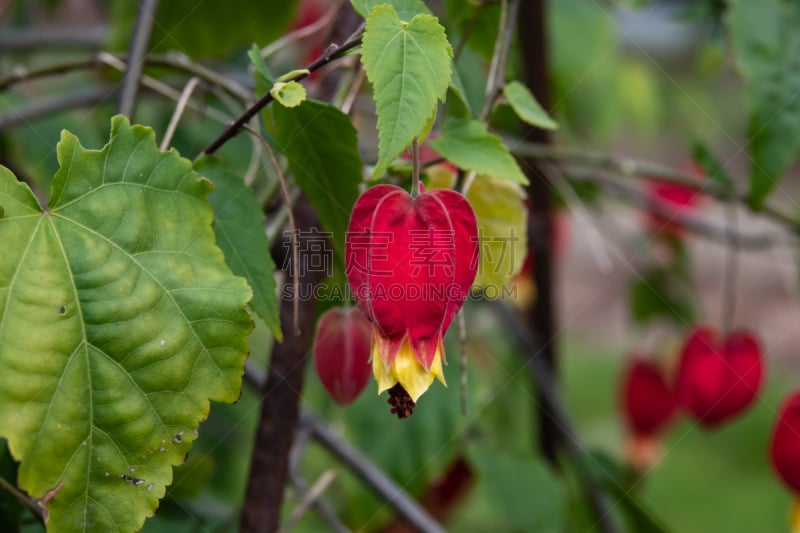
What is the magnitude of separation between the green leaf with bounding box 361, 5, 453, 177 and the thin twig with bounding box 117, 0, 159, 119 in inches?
7.5

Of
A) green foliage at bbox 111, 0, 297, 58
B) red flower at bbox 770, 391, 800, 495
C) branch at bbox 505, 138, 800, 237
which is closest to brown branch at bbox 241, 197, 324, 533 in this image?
branch at bbox 505, 138, 800, 237

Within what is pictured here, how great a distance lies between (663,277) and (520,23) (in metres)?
0.37

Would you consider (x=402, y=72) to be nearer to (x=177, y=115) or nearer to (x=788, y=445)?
(x=177, y=115)

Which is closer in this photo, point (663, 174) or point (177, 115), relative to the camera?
point (177, 115)

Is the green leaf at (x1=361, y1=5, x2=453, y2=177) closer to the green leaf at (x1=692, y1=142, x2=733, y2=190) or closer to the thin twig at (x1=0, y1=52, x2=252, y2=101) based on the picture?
the thin twig at (x1=0, y1=52, x2=252, y2=101)

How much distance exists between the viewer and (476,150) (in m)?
0.39

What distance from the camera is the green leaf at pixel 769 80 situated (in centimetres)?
59

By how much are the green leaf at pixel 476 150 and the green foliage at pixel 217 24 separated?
17.1 inches

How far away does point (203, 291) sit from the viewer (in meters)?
0.34

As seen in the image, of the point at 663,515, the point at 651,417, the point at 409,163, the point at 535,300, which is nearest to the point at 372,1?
the point at 409,163

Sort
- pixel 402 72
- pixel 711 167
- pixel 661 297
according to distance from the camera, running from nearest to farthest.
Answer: pixel 402 72 < pixel 711 167 < pixel 661 297

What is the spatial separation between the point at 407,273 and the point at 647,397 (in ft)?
2.76

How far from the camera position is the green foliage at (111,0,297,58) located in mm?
778

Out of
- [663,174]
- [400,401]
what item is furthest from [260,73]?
[663,174]
